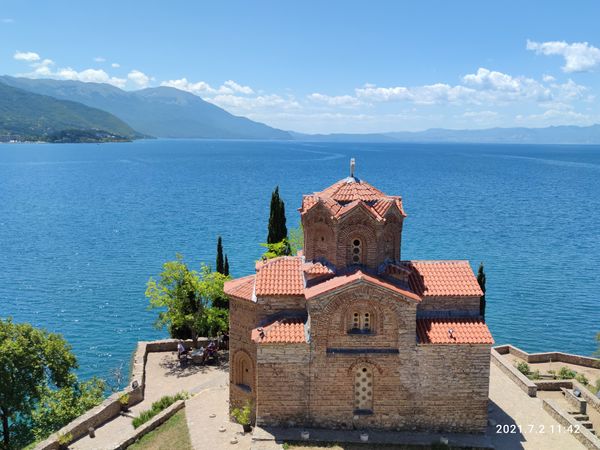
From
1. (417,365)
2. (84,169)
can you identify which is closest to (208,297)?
(417,365)

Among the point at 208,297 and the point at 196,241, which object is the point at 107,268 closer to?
the point at 196,241

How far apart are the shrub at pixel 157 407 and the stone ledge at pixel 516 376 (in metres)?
16.9

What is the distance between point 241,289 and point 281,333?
11.3 ft

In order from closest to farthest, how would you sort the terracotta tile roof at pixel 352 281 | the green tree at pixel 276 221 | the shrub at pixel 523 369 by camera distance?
1. the terracotta tile roof at pixel 352 281
2. the shrub at pixel 523 369
3. the green tree at pixel 276 221

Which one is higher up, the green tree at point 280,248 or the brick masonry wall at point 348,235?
the brick masonry wall at point 348,235

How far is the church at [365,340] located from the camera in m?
21.9

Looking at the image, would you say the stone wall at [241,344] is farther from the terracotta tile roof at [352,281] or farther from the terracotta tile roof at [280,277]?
the terracotta tile roof at [352,281]

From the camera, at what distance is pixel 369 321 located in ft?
72.5

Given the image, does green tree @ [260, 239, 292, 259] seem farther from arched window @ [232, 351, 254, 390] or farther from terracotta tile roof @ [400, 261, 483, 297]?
terracotta tile roof @ [400, 261, 483, 297]

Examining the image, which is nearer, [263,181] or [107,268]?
[107,268]

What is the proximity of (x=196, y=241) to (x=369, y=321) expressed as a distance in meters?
47.5

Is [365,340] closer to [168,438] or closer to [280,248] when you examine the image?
[168,438]

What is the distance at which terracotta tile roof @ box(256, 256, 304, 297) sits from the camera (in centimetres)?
2308

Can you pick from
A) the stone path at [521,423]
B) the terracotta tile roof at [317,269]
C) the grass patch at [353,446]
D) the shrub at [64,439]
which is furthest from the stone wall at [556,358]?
the shrub at [64,439]
